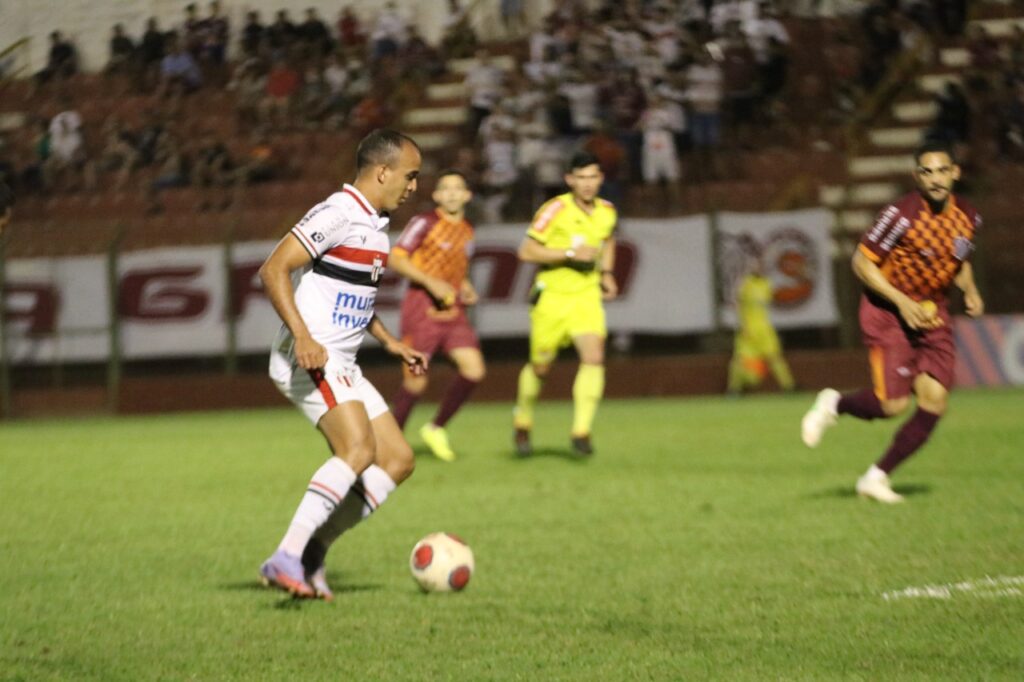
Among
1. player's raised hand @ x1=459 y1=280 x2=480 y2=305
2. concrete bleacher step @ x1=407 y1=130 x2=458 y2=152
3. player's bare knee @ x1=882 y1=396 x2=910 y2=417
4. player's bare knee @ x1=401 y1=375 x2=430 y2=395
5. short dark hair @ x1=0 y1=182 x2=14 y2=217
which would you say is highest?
short dark hair @ x1=0 y1=182 x2=14 y2=217

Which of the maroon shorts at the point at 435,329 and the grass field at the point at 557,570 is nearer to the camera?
the grass field at the point at 557,570

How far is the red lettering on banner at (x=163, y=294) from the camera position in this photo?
22766 mm

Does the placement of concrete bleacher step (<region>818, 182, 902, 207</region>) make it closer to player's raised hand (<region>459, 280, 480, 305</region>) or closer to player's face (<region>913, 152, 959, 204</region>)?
player's raised hand (<region>459, 280, 480, 305</region>)

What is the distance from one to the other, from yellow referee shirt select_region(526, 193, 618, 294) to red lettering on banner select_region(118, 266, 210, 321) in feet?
36.4

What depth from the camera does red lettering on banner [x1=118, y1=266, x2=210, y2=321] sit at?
2277cm

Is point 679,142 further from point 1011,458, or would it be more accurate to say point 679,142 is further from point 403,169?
point 403,169

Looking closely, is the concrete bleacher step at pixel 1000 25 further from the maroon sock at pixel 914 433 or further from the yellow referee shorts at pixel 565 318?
the maroon sock at pixel 914 433

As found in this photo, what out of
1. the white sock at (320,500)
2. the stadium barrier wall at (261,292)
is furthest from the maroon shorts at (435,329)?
the stadium barrier wall at (261,292)

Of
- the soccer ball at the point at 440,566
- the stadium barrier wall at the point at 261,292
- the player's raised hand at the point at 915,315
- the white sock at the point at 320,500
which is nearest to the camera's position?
the white sock at the point at 320,500

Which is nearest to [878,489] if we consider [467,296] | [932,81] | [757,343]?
[467,296]

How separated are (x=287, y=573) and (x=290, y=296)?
112 centimetres

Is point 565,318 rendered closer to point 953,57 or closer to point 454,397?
point 454,397

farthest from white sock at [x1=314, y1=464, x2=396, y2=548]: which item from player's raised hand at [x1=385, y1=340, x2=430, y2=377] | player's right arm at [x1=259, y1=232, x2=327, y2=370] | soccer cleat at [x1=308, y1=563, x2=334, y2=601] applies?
player's right arm at [x1=259, y1=232, x2=327, y2=370]

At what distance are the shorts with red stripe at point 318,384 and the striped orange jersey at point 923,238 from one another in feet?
12.0
